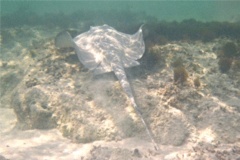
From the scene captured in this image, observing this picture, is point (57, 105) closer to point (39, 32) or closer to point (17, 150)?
point (17, 150)

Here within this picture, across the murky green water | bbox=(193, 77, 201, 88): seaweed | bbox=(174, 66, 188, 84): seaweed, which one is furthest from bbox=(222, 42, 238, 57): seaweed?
the murky green water

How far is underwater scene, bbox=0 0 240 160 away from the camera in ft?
15.4

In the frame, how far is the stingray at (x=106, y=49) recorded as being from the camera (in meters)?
6.22

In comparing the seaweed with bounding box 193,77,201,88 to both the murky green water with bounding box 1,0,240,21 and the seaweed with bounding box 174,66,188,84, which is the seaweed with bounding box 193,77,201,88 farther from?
the murky green water with bounding box 1,0,240,21

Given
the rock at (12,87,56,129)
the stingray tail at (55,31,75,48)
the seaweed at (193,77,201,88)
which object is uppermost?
the stingray tail at (55,31,75,48)

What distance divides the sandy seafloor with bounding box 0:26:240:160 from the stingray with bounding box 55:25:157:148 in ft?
1.00

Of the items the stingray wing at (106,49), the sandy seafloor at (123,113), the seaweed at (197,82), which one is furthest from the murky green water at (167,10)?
the seaweed at (197,82)

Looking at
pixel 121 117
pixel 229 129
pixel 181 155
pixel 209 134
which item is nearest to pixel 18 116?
pixel 121 117

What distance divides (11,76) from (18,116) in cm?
244

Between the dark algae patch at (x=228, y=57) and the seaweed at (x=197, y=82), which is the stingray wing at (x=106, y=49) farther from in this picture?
the dark algae patch at (x=228, y=57)

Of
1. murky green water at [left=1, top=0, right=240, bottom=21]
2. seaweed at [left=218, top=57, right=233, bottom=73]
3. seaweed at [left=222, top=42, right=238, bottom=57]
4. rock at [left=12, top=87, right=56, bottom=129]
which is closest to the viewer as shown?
rock at [left=12, top=87, right=56, bottom=129]

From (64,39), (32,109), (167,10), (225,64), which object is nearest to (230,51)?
(225,64)

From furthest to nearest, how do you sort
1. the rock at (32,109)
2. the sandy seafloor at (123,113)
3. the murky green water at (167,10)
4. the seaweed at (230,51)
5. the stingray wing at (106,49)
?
the murky green water at (167,10) → the seaweed at (230,51) → the stingray wing at (106,49) → the rock at (32,109) → the sandy seafloor at (123,113)

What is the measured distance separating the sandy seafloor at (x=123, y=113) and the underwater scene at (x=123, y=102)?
22 mm
